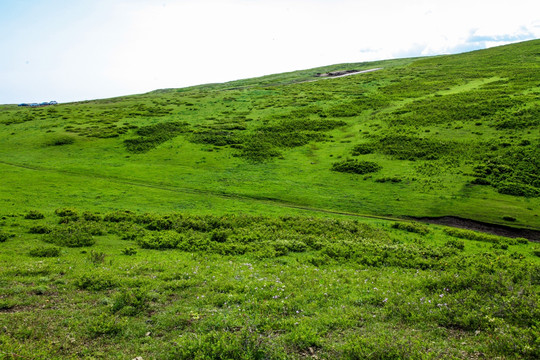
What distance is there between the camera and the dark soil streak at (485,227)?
3033cm

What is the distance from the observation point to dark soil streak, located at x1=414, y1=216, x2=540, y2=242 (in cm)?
3033

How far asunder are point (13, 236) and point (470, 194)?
46.8m

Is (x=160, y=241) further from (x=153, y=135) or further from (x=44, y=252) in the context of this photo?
(x=153, y=135)

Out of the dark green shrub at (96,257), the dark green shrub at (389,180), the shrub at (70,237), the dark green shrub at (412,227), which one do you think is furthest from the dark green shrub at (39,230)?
the dark green shrub at (389,180)

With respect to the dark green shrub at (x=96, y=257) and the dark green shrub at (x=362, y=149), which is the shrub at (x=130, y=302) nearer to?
the dark green shrub at (x=96, y=257)

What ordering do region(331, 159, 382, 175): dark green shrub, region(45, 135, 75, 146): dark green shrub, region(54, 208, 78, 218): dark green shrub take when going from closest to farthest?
region(54, 208, 78, 218): dark green shrub
region(331, 159, 382, 175): dark green shrub
region(45, 135, 75, 146): dark green shrub

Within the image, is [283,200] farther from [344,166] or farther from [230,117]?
[230,117]

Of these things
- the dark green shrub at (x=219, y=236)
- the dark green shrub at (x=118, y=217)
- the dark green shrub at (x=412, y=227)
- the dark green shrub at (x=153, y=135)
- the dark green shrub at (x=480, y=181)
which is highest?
the dark green shrub at (x=153, y=135)

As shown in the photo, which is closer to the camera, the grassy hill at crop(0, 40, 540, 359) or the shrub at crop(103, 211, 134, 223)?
the grassy hill at crop(0, 40, 540, 359)

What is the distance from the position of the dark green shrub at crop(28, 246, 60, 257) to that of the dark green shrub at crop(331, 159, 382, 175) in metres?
38.6

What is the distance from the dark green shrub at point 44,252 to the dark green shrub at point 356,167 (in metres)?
38.6

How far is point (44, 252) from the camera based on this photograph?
20.9m

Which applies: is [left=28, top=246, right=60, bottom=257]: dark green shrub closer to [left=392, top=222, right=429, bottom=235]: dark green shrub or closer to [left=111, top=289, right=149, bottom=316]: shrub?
[left=111, top=289, right=149, bottom=316]: shrub

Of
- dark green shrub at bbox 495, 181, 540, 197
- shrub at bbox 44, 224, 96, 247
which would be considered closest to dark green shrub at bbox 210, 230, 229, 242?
shrub at bbox 44, 224, 96, 247
